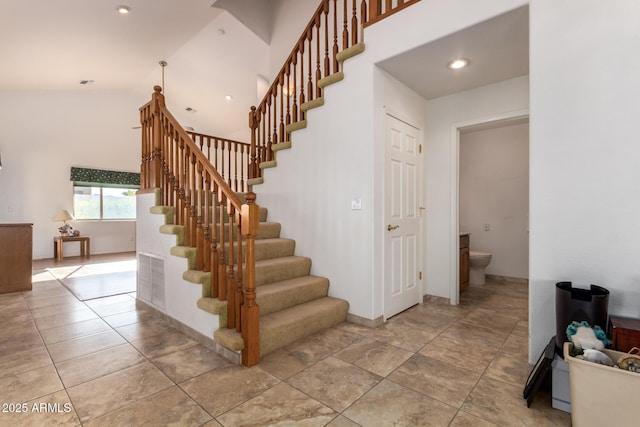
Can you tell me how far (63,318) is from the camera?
3.16 meters

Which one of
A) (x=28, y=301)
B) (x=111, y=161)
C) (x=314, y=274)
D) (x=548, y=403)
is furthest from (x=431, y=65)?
(x=111, y=161)

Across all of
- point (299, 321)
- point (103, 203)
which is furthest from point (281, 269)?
point (103, 203)

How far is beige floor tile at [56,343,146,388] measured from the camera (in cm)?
203

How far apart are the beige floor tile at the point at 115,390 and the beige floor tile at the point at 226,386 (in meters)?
0.20

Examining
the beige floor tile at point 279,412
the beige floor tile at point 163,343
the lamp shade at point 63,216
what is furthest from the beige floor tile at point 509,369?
the lamp shade at point 63,216

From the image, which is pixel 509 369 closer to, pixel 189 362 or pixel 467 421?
pixel 467 421

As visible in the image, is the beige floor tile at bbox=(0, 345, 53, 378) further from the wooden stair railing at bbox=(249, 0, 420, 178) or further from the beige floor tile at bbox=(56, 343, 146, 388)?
the wooden stair railing at bbox=(249, 0, 420, 178)

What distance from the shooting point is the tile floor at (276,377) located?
1640 millimetres

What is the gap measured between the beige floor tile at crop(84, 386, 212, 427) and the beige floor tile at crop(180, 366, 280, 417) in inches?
2.2

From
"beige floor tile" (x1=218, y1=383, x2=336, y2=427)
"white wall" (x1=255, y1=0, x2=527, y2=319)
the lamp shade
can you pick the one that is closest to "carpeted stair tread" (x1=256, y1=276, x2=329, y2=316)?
"white wall" (x1=255, y1=0, x2=527, y2=319)

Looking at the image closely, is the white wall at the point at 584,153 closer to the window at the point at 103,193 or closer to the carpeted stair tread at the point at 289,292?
the carpeted stair tread at the point at 289,292

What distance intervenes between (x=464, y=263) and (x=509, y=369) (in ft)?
7.20

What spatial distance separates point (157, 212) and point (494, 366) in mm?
3220

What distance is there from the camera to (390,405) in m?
1.73
